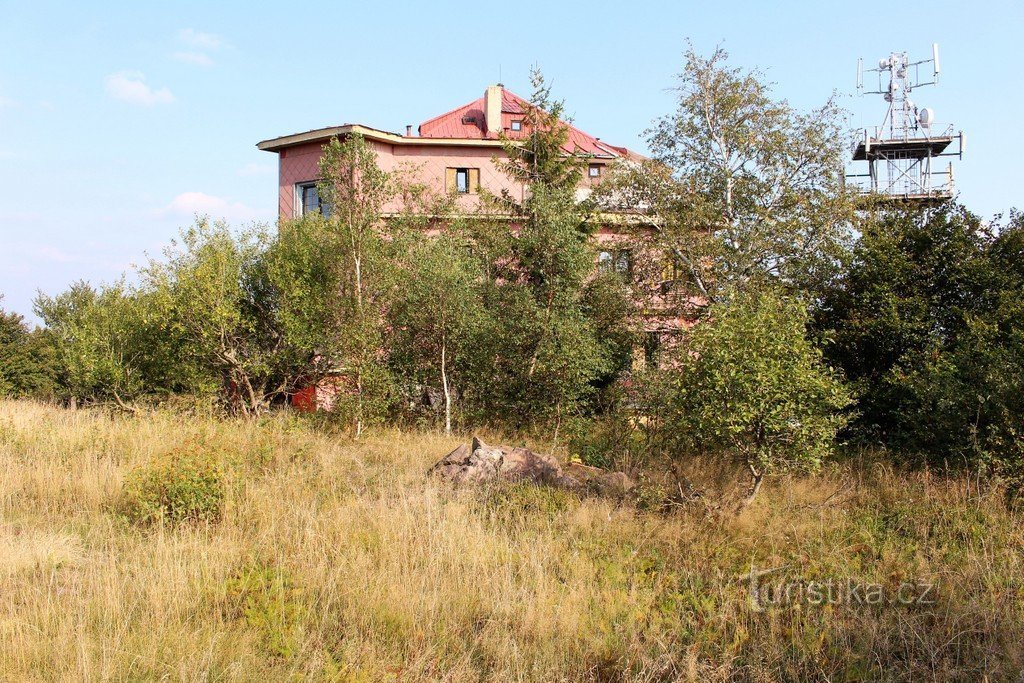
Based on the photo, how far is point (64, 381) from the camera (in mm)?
26422

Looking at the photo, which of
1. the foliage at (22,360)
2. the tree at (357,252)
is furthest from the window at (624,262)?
the foliage at (22,360)

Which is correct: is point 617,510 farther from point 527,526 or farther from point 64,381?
point 64,381

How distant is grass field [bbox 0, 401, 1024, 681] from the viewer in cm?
509

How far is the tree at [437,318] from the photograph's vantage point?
15.0 meters

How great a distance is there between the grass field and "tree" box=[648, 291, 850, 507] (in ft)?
2.62

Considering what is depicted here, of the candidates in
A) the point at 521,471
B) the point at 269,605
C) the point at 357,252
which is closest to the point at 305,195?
the point at 357,252

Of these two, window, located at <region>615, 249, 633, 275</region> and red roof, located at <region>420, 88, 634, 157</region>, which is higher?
red roof, located at <region>420, 88, 634, 157</region>

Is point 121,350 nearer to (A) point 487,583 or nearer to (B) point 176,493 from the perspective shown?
(B) point 176,493

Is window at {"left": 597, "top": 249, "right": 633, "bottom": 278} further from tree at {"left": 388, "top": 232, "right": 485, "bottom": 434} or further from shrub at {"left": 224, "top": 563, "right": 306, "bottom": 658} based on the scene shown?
shrub at {"left": 224, "top": 563, "right": 306, "bottom": 658}

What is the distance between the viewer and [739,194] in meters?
17.2

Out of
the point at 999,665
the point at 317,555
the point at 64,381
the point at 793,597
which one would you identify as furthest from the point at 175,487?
the point at 64,381

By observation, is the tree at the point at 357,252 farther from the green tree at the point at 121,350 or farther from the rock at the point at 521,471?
the rock at the point at 521,471

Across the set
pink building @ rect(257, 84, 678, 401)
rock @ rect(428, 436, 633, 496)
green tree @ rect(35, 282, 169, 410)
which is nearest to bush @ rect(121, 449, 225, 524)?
rock @ rect(428, 436, 633, 496)

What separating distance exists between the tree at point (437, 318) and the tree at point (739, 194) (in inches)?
191
